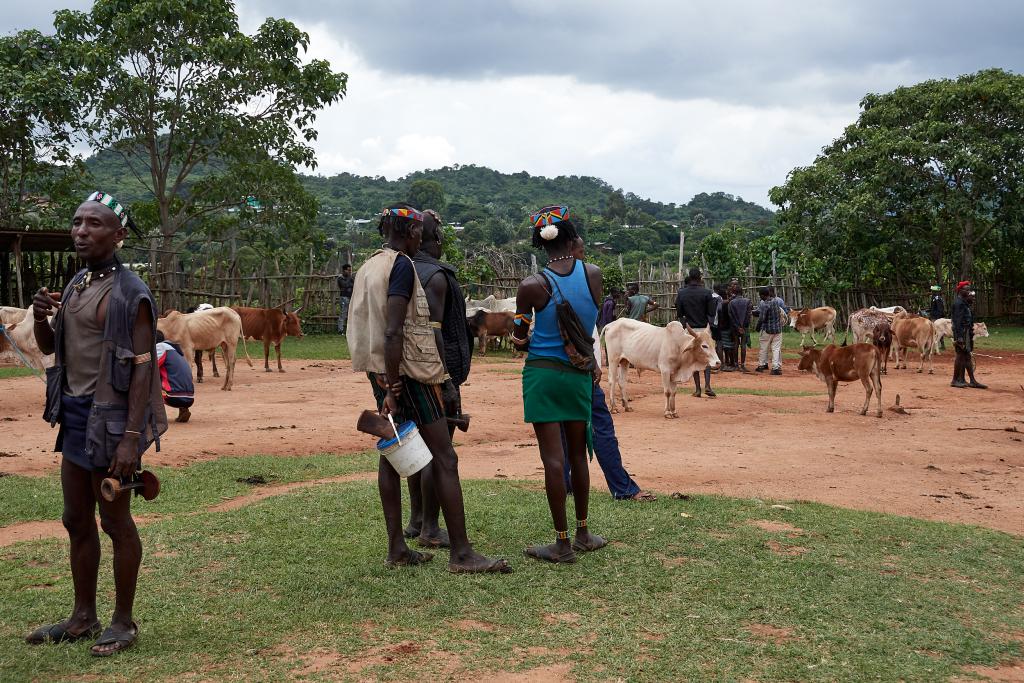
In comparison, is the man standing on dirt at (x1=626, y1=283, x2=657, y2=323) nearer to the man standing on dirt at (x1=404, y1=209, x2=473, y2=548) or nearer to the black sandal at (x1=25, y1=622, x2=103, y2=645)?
the man standing on dirt at (x1=404, y1=209, x2=473, y2=548)

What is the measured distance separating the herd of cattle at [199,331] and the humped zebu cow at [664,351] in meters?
6.24

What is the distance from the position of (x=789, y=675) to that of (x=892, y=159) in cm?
2850

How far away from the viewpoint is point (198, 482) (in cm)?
846

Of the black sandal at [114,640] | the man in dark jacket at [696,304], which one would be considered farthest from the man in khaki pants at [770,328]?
the black sandal at [114,640]

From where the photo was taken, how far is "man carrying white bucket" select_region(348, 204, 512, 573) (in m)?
5.23

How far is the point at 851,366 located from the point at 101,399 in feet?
37.1

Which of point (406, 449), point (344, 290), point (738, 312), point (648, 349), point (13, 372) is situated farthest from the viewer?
point (344, 290)

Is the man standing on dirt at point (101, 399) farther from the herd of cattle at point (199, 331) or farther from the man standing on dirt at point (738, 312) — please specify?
the man standing on dirt at point (738, 312)

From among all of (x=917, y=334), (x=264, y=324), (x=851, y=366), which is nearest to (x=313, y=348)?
(x=264, y=324)

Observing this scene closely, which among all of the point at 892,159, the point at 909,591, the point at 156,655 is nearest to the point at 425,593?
the point at 156,655

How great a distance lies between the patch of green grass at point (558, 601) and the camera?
4.24 meters

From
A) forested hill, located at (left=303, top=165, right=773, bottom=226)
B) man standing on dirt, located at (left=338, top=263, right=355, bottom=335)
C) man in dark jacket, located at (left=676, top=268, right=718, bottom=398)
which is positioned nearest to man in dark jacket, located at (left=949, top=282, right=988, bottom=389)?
man in dark jacket, located at (left=676, top=268, right=718, bottom=398)

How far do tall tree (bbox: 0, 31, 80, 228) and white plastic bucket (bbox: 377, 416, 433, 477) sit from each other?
20694 millimetres

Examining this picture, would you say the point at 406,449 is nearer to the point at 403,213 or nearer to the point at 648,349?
the point at 403,213
